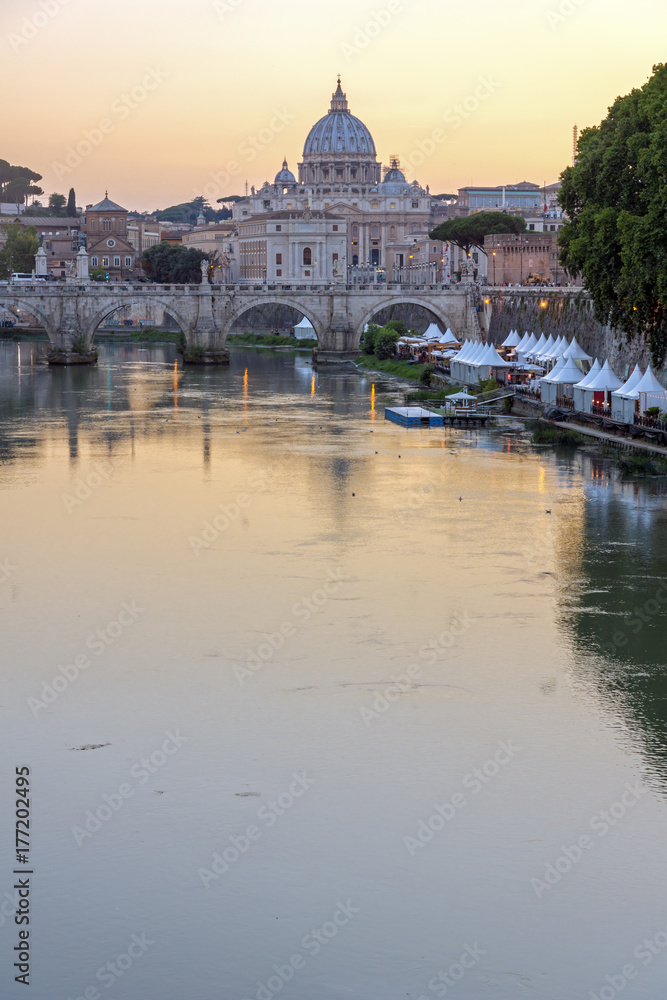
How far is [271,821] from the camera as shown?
12.3 meters

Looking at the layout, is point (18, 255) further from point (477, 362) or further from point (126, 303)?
point (477, 362)

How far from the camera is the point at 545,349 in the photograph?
47156 mm

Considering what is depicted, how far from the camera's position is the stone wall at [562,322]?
42438mm

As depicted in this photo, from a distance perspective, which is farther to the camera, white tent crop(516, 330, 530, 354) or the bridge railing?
the bridge railing

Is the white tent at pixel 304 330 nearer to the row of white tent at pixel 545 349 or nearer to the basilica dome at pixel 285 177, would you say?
the row of white tent at pixel 545 349

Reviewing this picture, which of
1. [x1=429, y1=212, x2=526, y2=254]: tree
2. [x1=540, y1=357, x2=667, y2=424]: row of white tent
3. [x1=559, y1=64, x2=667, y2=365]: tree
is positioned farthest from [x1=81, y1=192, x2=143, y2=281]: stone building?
[x1=559, y1=64, x2=667, y2=365]: tree

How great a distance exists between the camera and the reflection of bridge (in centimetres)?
6762

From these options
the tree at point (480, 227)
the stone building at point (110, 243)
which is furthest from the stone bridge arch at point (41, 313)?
the stone building at point (110, 243)

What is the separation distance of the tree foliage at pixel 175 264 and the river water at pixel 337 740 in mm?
82295

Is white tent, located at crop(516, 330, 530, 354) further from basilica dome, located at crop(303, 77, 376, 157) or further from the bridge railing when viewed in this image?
basilica dome, located at crop(303, 77, 376, 157)

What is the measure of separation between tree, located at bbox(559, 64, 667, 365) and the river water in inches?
207

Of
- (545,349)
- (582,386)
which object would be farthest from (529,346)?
(582,386)

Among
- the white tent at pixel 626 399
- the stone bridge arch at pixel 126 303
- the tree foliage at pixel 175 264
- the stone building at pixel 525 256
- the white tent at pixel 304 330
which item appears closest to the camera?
the white tent at pixel 626 399

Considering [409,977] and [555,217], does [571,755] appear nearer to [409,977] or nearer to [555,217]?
[409,977]
